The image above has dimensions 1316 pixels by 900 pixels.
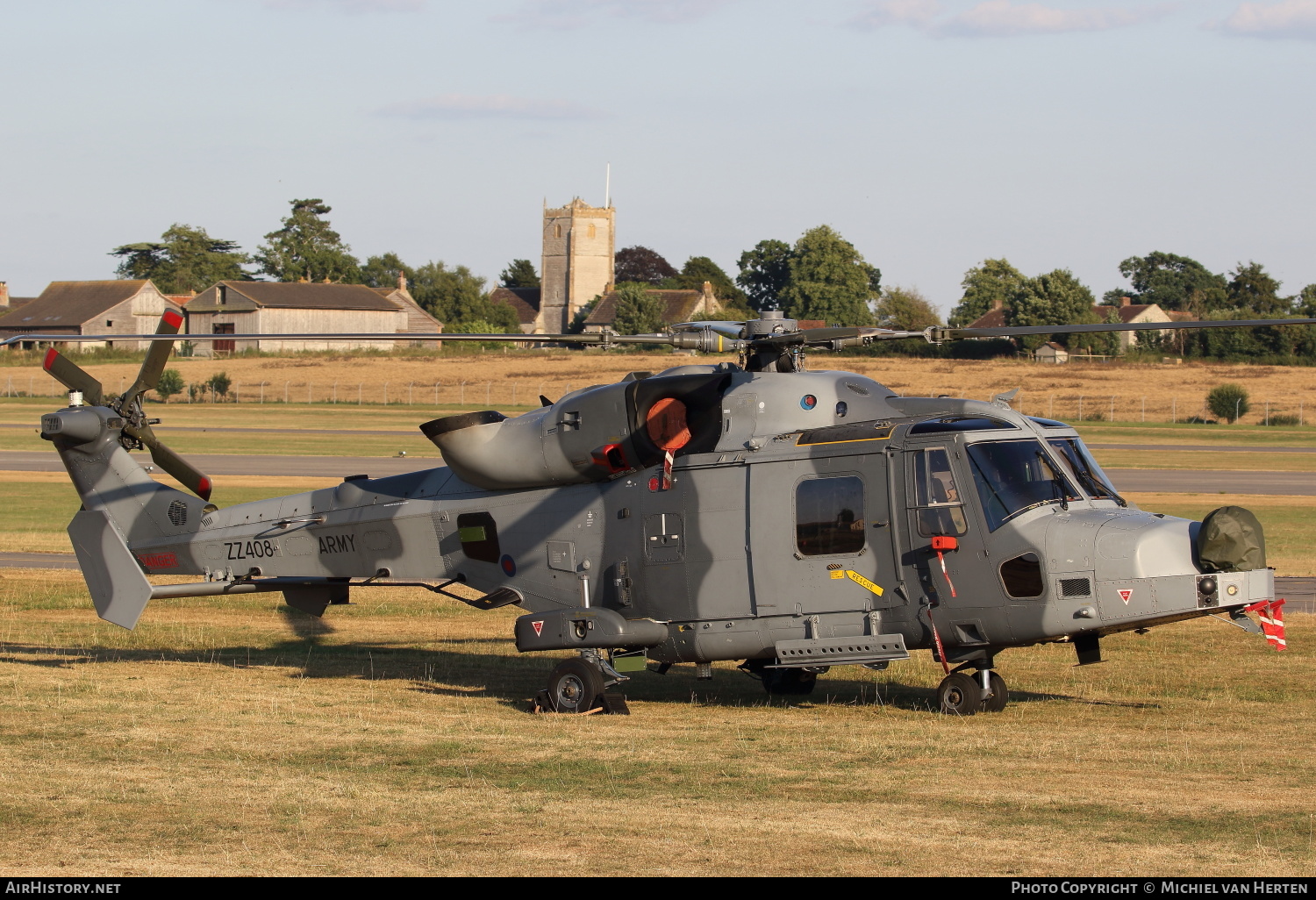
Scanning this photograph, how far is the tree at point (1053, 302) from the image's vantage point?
104 meters

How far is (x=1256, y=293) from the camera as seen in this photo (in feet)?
419

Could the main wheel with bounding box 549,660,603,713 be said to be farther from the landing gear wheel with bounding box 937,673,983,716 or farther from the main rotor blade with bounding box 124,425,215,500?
the main rotor blade with bounding box 124,425,215,500

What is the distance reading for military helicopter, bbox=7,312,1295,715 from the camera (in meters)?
12.9

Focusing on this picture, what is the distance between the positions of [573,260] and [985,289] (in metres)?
56.8

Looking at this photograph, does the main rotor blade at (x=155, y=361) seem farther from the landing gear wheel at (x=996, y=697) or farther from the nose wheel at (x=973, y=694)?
the landing gear wheel at (x=996, y=697)

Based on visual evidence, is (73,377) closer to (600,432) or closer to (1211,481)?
(600,432)

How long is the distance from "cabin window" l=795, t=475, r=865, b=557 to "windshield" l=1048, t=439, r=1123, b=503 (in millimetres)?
1961

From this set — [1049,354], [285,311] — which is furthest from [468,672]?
[285,311]

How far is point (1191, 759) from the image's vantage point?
1162cm

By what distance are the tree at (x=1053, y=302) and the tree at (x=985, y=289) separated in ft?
81.4

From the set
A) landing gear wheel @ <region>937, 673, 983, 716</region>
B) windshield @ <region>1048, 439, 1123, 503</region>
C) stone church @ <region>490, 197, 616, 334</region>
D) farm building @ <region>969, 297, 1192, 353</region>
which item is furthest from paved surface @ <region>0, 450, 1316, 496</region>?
stone church @ <region>490, 197, 616, 334</region>
